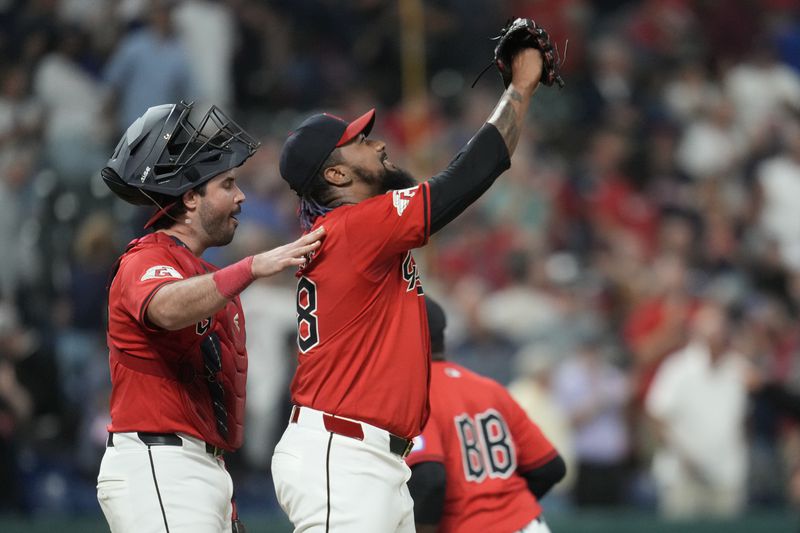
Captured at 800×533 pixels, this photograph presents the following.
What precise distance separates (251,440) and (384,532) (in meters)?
4.51

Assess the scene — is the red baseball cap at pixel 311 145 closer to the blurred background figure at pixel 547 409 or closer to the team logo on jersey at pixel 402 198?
the team logo on jersey at pixel 402 198

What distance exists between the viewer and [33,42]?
8805 mm

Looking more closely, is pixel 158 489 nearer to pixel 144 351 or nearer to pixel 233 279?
pixel 144 351

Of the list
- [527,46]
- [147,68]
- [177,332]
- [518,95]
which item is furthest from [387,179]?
[147,68]

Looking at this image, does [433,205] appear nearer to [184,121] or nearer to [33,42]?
[184,121]

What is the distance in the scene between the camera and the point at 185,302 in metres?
3.60

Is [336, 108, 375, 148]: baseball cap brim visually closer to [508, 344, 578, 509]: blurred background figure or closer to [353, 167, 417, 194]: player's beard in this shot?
[353, 167, 417, 194]: player's beard

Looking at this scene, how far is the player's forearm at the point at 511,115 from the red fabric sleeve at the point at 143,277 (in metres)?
1.08

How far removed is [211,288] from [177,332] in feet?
1.14

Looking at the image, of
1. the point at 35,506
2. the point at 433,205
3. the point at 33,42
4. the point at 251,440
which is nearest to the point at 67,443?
the point at 35,506

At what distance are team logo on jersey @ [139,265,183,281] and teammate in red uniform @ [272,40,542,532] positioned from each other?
400 millimetres

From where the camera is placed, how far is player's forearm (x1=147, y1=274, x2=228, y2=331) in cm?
358

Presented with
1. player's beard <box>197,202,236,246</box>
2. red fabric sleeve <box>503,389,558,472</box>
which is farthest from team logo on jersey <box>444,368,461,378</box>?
player's beard <box>197,202,236,246</box>

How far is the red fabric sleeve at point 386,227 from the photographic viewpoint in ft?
12.1
